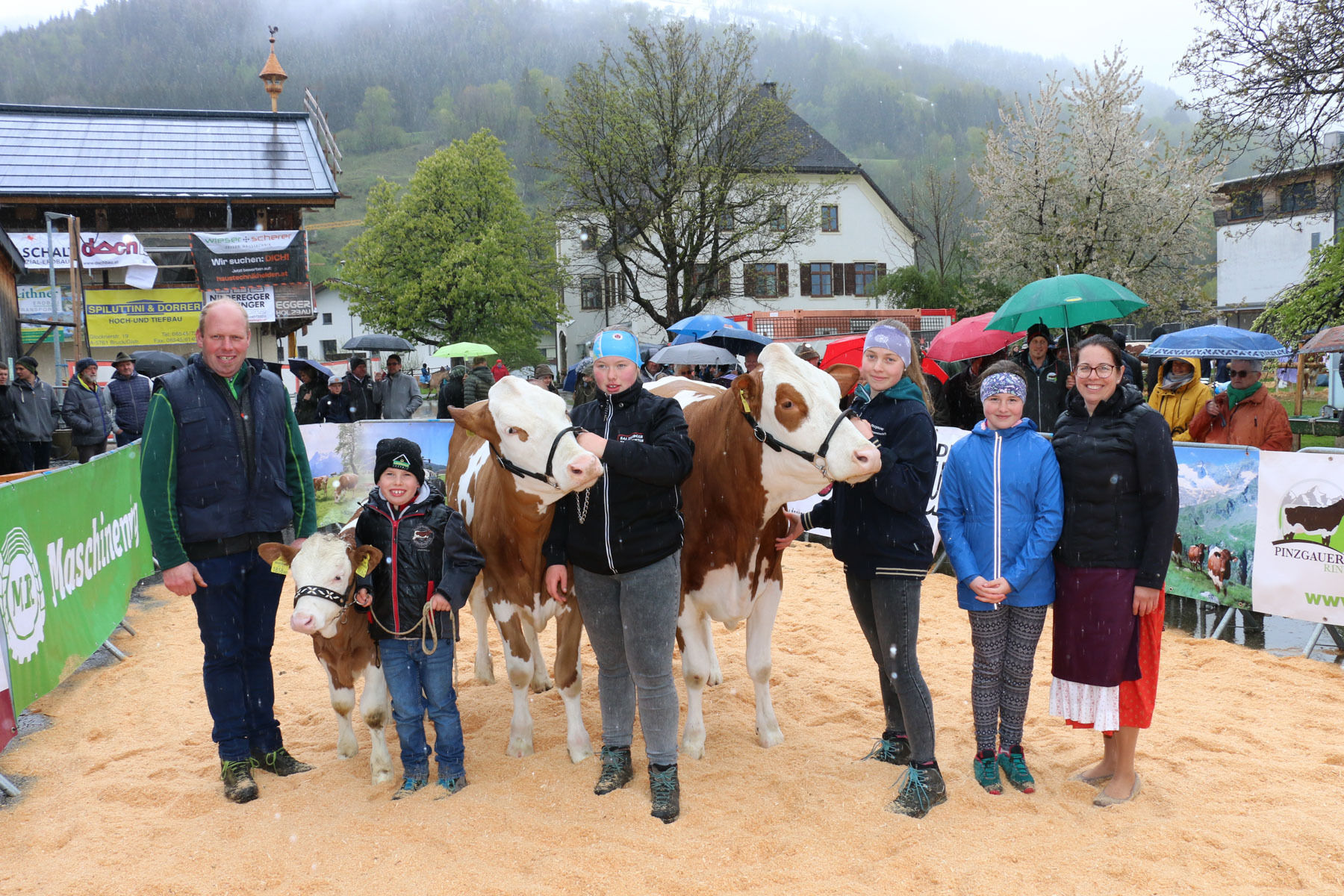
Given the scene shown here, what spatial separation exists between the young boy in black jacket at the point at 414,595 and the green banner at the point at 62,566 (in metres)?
2.15

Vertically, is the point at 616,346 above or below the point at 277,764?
above

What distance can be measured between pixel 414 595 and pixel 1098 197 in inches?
1042

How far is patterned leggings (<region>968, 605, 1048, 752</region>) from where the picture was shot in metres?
3.66

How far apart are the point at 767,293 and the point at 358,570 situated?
35.0 m

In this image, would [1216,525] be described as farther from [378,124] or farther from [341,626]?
[378,124]

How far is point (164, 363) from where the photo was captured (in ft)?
42.7

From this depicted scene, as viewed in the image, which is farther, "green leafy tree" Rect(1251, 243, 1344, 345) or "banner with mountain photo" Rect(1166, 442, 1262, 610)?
"green leafy tree" Rect(1251, 243, 1344, 345)

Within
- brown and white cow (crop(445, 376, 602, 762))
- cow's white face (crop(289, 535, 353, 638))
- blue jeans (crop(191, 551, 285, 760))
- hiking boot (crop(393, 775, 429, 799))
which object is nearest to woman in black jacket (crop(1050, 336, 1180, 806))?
brown and white cow (crop(445, 376, 602, 762))

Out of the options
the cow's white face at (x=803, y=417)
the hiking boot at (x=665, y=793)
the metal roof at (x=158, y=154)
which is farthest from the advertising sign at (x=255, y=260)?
the hiking boot at (x=665, y=793)

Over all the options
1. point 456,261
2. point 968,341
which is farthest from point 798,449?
point 456,261

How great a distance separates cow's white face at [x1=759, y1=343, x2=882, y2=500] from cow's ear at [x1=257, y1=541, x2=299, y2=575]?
2.13 metres

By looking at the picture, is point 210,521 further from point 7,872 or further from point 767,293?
point 767,293

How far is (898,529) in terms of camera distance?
3.48m

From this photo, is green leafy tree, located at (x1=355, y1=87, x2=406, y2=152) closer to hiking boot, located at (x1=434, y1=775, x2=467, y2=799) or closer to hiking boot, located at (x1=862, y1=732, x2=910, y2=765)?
hiking boot, located at (x1=434, y1=775, x2=467, y2=799)
